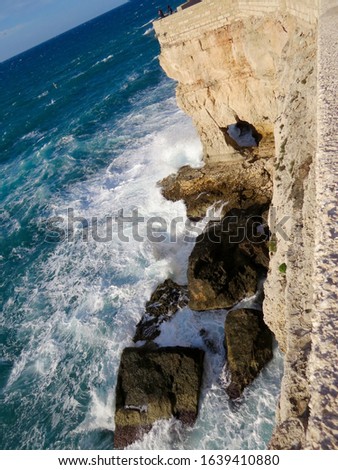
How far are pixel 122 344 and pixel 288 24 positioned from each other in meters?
15.0

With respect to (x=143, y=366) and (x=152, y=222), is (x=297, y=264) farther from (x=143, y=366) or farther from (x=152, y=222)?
(x=152, y=222)

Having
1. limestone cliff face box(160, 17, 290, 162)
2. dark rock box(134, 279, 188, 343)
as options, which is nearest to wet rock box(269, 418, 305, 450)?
dark rock box(134, 279, 188, 343)

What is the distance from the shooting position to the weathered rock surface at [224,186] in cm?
1798

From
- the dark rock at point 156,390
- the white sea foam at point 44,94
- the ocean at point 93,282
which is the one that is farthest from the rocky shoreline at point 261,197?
the white sea foam at point 44,94

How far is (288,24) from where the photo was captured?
13.6m

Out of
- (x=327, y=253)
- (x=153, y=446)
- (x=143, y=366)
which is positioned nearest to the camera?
(x=327, y=253)

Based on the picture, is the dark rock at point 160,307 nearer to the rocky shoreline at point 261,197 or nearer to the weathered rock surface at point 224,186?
the rocky shoreline at point 261,197

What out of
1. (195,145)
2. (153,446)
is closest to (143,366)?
(153,446)

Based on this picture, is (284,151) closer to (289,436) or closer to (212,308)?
(212,308)

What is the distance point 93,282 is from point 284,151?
40.2ft

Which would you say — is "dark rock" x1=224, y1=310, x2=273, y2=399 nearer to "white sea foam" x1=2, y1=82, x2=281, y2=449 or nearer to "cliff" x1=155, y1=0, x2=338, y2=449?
"white sea foam" x1=2, y1=82, x2=281, y2=449

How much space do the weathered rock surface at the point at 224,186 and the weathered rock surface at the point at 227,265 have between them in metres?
2.36

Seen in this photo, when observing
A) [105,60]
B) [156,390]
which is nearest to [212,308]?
[156,390]

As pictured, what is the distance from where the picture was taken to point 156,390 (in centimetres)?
1177
